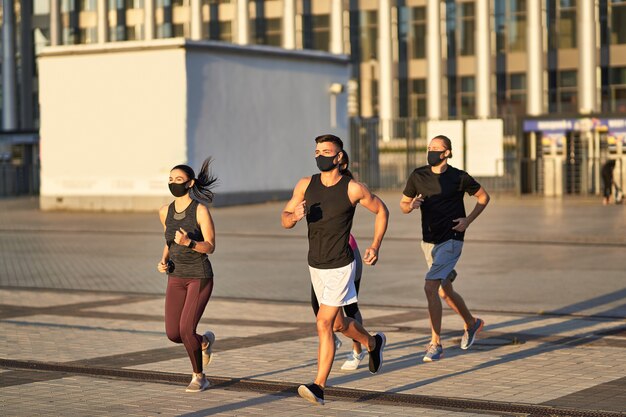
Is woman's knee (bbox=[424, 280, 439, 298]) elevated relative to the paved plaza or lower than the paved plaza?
elevated

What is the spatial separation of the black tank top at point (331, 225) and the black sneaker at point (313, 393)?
2.89 ft

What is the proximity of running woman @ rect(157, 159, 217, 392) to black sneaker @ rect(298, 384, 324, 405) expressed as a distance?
1.02m

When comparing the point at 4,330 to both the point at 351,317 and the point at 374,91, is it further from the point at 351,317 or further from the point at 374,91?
the point at 374,91

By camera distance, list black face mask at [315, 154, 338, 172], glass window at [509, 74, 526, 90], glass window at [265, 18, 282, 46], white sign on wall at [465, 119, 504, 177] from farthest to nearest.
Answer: glass window at [265, 18, 282, 46], glass window at [509, 74, 526, 90], white sign on wall at [465, 119, 504, 177], black face mask at [315, 154, 338, 172]

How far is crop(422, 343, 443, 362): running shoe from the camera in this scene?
34.1 ft

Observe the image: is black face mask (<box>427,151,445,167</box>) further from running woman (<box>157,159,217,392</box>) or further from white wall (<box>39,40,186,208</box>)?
white wall (<box>39,40,186,208</box>)

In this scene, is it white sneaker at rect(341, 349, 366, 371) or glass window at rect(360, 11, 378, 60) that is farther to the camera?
glass window at rect(360, 11, 378, 60)

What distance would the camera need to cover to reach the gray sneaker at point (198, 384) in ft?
30.0

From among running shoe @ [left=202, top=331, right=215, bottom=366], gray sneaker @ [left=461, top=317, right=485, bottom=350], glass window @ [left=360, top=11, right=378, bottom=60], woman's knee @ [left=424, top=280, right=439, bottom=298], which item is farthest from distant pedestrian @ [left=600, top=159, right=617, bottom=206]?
glass window @ [left=360, top=11, right=378, bottom=60]

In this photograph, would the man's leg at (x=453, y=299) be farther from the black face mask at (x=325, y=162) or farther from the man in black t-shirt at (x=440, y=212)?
the black face mask at (x=325, y=162)

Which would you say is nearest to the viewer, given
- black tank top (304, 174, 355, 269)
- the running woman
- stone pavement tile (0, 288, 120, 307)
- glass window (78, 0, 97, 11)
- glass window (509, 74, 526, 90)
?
black tank top (304, 174, 355, 269)

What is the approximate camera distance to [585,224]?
27.0 m

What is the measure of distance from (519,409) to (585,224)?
1926 cm

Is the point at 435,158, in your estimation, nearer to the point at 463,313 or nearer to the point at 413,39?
the point at 463,313
